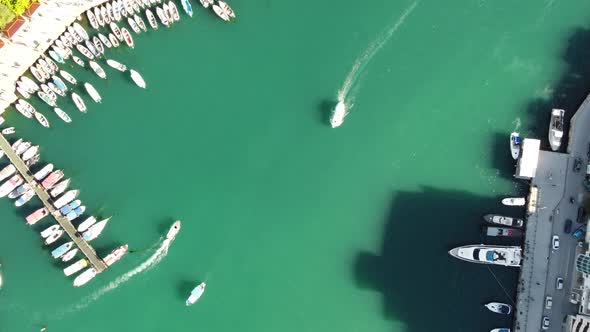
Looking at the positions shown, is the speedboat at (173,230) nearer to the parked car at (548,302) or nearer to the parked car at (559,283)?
the parked car at (548,302)

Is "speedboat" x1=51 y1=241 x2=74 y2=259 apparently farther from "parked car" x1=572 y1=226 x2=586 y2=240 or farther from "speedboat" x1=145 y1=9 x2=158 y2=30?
"parked car" x1=572 y1=226 x2=586 y2=240

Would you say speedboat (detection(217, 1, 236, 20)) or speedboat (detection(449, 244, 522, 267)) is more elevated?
speedboat (detection(217, 1, 236, 20))

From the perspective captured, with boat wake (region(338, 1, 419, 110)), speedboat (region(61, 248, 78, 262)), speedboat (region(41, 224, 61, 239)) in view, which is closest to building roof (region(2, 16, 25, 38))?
speedboat (region(41, 224, 61, 239))

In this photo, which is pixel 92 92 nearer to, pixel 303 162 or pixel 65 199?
pixel 65 199

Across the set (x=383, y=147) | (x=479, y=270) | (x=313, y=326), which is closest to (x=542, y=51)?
(x=383, y=147)

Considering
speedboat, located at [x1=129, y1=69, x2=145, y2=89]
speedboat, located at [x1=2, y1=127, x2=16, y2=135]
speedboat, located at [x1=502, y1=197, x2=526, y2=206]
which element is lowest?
speedboat, located at [x1=2, y1=127, x2=16, y2=135]

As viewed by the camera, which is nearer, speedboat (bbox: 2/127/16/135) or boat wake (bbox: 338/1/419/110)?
speedboat (bbox: 2/127/16/135)

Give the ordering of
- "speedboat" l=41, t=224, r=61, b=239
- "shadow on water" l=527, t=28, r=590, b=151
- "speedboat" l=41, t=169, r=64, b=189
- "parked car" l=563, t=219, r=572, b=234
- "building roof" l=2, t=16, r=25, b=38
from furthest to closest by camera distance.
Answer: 1. "speedboat" l=41, t=224, r=61, b=239
2. "speedboat" l=41, t=169, r=64, b=189
3. "shadow on water" l=527, t=28, r=590, b=151
4. "parked car" l=563, t=219, r=572, b=234
5. "building roof" l=2, t=16, r=25, b=38

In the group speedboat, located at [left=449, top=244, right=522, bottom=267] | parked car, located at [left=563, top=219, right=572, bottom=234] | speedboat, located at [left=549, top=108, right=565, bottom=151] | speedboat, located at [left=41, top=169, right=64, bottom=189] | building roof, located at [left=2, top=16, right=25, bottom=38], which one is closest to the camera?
building roof, located at [left=2, top=16, right=25, bottom=38]
